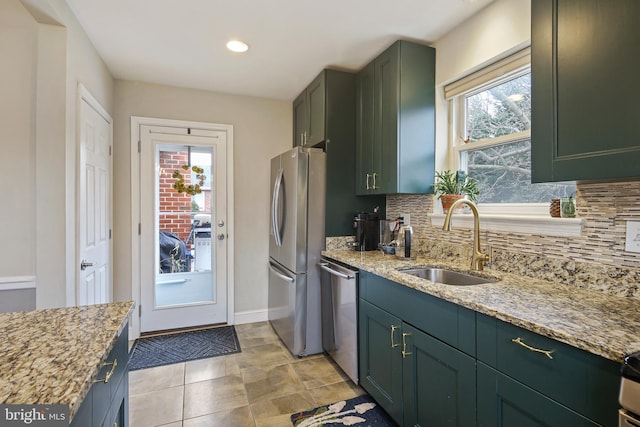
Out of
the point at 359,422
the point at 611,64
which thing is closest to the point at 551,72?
the point at 611,64

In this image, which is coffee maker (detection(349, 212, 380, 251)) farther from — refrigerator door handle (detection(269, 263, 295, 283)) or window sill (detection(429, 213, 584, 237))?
window sill (detection(429, 213, 584, 237))

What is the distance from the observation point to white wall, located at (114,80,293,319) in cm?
308

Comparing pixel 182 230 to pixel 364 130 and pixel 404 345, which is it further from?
pixel 404 345

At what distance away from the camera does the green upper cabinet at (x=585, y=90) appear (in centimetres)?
104

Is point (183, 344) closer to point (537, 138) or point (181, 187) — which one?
point (181, 187)

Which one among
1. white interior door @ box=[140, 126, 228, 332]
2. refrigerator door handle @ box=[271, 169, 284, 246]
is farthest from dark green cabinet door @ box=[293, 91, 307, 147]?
white interior door @ box=[140, 126, 228, 332]

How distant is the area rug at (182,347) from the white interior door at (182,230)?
0.17m

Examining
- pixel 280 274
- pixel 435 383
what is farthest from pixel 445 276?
pixel 280 274

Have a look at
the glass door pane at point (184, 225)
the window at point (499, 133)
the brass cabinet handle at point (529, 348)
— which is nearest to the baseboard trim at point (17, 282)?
the glass door pane at point (184, 225)

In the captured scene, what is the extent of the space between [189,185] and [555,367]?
3101 mm

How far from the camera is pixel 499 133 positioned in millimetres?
1964

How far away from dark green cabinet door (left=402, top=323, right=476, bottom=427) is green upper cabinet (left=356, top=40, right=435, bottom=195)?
1089 mm

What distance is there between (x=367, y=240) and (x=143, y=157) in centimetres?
224

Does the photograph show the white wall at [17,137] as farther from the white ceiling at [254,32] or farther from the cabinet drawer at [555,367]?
the cabinet drawer at [555,367]
